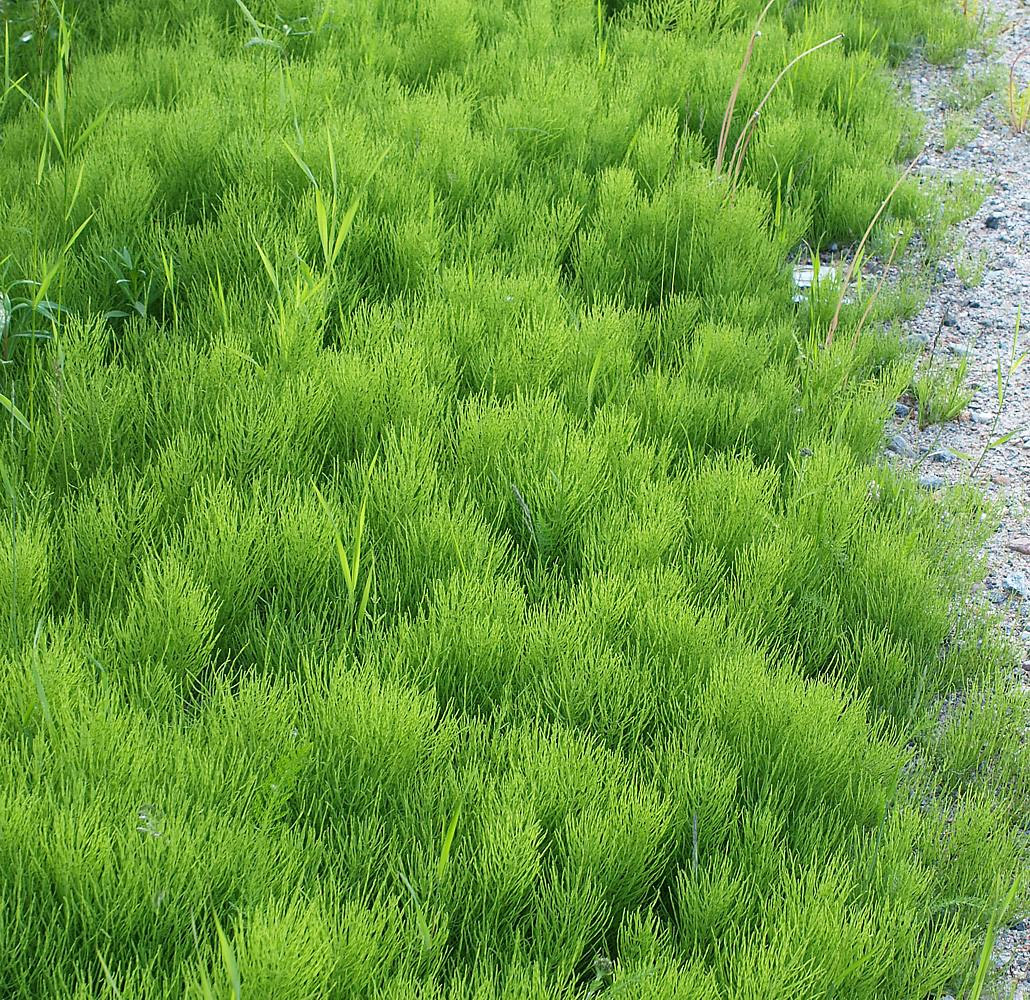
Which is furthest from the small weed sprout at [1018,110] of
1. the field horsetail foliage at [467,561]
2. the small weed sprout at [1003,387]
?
the small weed sprout at [1003,387]

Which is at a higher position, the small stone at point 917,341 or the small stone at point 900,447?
the small stone at point 917,341

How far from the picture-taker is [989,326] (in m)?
3.22

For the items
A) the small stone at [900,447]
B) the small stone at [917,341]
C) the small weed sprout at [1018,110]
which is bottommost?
the small stone at [900,447]

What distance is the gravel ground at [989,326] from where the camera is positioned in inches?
96.0

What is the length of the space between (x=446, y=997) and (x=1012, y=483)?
1.98 meters

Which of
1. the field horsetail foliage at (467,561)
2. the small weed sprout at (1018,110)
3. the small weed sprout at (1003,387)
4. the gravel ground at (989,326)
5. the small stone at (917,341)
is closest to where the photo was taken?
the field horsetail foliage at (467,561)

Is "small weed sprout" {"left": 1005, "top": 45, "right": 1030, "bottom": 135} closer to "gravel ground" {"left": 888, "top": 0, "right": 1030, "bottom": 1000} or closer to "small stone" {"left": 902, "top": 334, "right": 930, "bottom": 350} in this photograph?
"gravel ground" {"left": 888, "top": 0, "right": 1030, "bottom": 1000}

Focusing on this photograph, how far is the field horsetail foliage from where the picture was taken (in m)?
1.55

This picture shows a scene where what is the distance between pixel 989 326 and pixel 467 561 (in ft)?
6.58

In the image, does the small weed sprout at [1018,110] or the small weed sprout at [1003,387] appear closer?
the small weed sprout at [1003,387]

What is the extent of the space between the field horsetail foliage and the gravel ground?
10 cm

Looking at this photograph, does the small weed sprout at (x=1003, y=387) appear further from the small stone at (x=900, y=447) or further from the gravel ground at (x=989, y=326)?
the small stone at (x=900, y=447)

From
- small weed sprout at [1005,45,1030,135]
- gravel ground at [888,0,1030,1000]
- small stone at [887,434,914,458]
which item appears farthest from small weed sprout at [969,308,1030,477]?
small weed sprout at [1005,45,1030,135]

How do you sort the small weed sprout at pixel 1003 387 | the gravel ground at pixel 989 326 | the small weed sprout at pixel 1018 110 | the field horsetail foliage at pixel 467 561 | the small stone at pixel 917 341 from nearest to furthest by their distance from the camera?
the field horsetail foliage at pixel 467 561 < the gravel ground at pixel 989 326 < the small weed sprout at pixel 1003 387 < the small stone at pixel 917 341 < the small weed sprout at pixel 1018 110
